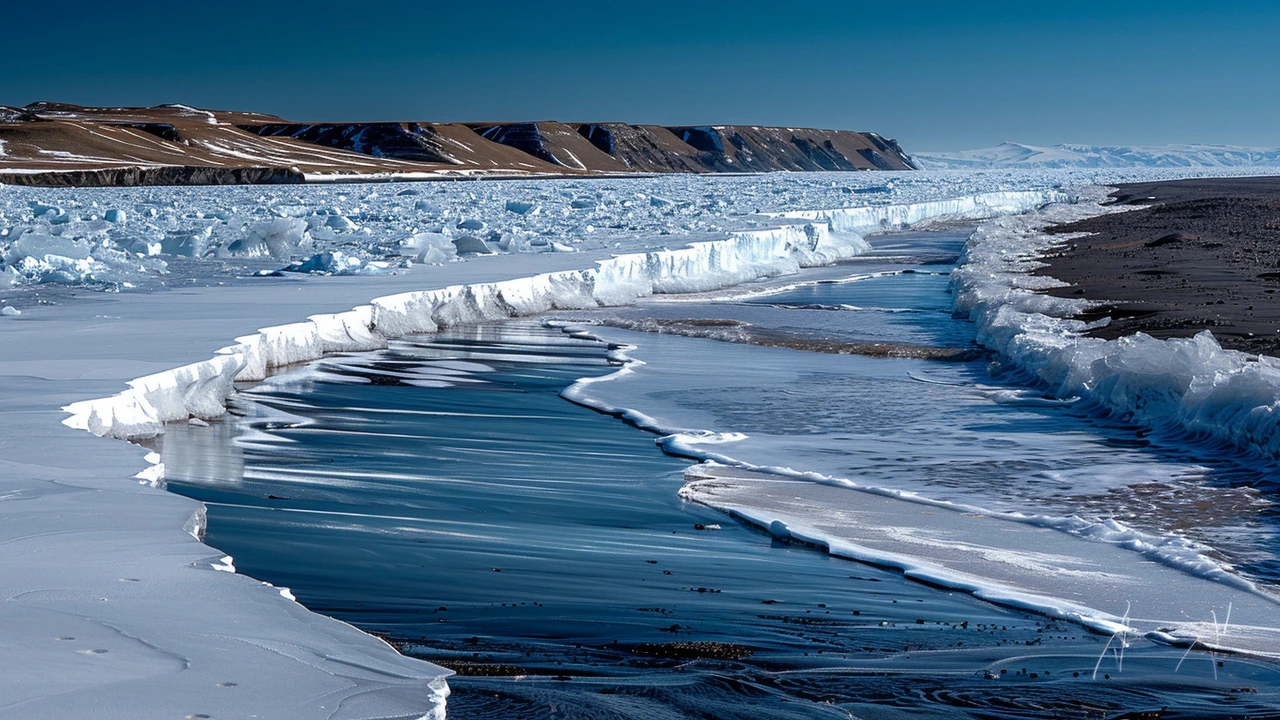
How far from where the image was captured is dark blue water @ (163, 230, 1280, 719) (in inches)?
136

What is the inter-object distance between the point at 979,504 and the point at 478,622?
272 cm

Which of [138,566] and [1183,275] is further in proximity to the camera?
[1183,275]

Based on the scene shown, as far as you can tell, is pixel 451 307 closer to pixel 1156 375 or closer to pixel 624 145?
pixel 1156 375

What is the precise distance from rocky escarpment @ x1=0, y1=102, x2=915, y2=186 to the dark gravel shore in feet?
147

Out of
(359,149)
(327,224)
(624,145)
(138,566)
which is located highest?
(624,145)

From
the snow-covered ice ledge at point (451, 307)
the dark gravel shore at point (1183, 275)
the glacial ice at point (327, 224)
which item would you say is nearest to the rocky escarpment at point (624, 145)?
the glacial ice at point (327, 224)

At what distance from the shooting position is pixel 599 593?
438cm

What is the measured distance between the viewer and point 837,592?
4.49m

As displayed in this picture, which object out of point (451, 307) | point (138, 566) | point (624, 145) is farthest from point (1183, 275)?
point (624, 145)

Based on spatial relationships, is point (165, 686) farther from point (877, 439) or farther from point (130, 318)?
point (130, 318)

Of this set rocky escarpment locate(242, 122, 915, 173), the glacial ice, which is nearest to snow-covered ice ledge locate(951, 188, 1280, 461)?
the glacial ice

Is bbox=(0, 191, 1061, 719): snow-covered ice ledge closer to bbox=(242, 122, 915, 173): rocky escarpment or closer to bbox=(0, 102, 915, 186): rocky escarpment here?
bbox=(0, 102, 915, 186): rocky escarpment

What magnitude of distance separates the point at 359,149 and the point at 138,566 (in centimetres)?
11609

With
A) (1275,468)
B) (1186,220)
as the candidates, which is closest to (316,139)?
(1186,220)
